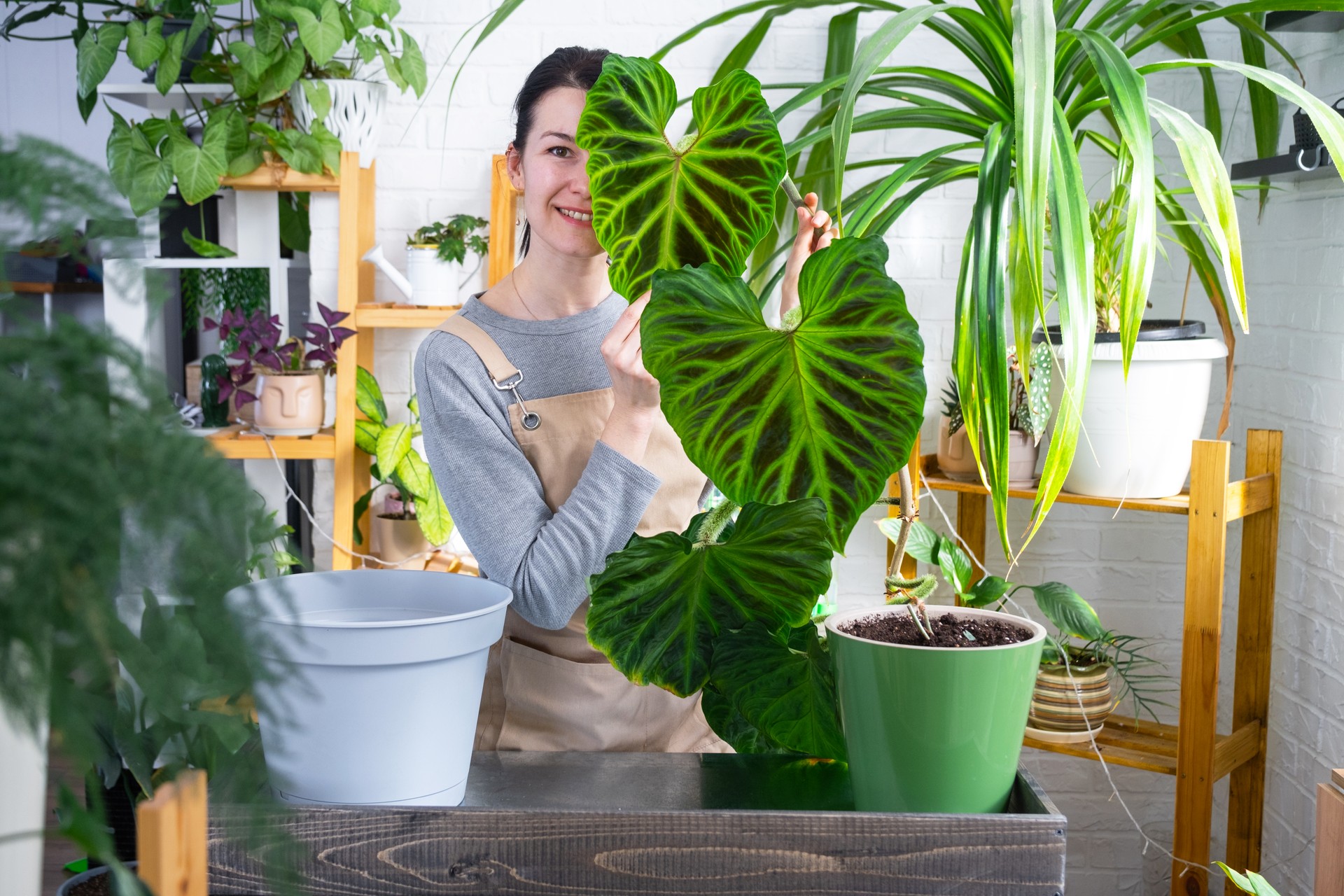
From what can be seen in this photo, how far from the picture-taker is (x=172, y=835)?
1.23 ft

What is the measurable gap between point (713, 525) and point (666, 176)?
0.28 metres

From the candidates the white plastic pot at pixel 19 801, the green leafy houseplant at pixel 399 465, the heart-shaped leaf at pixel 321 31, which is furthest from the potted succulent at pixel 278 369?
the white plastic pot at pixel 19 801

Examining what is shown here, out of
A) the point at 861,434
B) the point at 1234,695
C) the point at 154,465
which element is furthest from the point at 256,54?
the point at 1234,695

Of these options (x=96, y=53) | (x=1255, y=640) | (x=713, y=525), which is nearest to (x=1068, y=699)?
(x=1255, y=640)

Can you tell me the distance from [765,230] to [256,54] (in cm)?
162

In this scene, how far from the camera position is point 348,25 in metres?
2.08

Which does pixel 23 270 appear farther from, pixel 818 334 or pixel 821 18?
pixel 821 18

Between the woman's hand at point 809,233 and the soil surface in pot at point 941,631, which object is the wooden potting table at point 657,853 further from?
the woman's hand at point 809,233

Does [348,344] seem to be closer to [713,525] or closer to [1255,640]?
[713,525]

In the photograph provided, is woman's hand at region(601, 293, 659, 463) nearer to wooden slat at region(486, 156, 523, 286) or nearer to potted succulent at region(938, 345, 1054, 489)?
potted succulent at region(938, 345, 1054, 489)

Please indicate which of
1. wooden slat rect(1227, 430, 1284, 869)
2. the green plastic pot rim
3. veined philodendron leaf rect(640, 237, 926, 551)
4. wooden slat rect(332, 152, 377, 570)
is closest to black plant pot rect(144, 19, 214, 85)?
wooden slat rect(332, 152, 377, 570)

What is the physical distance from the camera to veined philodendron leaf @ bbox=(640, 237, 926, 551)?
717 mm

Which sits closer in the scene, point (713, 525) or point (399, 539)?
point (713, 525)

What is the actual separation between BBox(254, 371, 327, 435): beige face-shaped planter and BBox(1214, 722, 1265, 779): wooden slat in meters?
1.80
